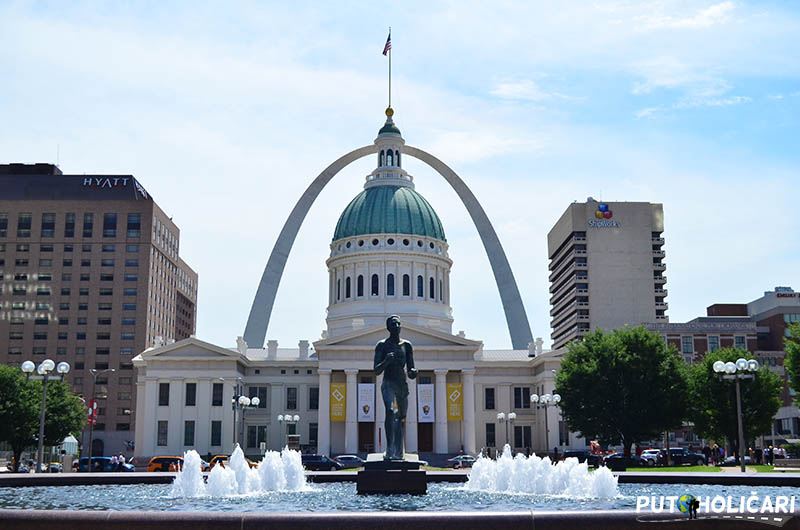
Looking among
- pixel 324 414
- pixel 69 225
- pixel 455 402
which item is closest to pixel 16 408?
pixel 324 414

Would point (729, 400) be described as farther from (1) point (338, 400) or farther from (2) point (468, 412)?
(1) point (338, 400)

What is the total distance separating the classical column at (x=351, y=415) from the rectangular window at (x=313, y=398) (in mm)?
7884

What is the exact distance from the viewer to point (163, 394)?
9656 centimetres

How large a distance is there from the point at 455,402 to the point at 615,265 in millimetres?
55896

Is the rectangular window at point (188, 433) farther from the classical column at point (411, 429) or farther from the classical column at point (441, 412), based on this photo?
the classical column at point (441, 412)

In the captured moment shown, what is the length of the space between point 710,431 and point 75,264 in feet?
309

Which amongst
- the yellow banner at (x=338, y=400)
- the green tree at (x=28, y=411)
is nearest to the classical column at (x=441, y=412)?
the yellow banner at (x=338, y=400)

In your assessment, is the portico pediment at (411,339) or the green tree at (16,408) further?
the portico pediment at (411,339)

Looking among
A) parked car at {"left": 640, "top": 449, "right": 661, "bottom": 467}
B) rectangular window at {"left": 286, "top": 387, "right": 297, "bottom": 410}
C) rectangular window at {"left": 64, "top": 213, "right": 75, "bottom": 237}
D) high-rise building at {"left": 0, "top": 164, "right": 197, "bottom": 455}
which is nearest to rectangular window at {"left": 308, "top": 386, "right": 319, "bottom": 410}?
rectangular window at {"left": 286, "top": 387, "right": 297, "bottom": 410}

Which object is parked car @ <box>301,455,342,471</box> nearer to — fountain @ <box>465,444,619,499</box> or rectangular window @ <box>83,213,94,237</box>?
fountain @ <box>465,444,619,499</box>

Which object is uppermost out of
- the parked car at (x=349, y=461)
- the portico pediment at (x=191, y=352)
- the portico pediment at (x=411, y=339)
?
the portico pediment at (x=411, y=339)

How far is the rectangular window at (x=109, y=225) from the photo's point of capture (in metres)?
131

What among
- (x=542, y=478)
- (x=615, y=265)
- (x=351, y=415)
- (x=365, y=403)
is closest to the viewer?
(x=542, y=478)

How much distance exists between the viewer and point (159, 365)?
3792 inches
